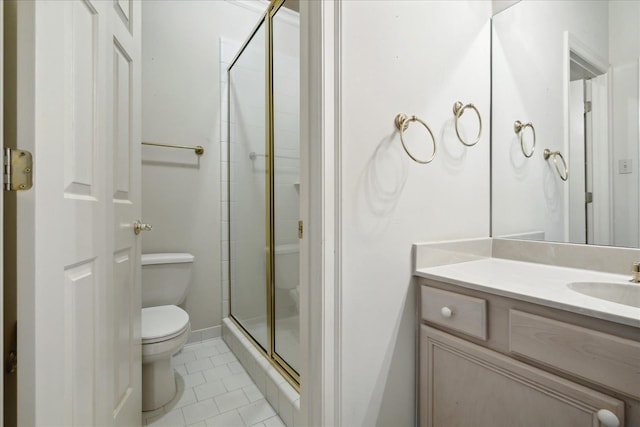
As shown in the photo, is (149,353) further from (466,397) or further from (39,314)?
(466,397)

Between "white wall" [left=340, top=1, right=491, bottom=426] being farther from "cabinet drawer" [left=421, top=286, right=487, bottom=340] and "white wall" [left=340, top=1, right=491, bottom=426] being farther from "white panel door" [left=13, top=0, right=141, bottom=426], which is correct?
"white panel door" [left=13, top=0, right=141, bottom=426]

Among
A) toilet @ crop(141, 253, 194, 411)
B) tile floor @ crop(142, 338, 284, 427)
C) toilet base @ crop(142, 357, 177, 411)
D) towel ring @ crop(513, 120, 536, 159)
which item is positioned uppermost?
towel ring @ crop(513, 120, 536, 159)

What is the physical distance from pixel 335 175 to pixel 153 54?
1.86 m

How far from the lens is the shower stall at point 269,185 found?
144cm

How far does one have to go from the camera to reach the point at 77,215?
71cm

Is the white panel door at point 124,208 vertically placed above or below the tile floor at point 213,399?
above

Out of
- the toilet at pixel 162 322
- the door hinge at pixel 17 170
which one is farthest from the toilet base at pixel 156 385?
the door hinge at pixel 17 170

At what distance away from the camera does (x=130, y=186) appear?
3.60 feet

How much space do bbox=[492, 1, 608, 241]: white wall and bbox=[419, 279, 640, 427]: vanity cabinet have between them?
57 centimetres

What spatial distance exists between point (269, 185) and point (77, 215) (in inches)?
39.0

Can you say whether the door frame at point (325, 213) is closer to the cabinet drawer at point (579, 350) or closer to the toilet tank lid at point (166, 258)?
the cabinet drawer at point (579, 350)

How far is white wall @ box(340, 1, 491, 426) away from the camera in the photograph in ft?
2.90

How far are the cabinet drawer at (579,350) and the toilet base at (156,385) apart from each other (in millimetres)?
1492

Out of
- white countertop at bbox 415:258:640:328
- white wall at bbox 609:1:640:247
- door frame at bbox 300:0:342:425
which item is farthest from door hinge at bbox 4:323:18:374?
white wall at bbox 609:1:640:247
